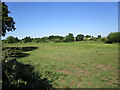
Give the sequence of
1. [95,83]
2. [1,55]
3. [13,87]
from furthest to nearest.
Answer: [95,83], [13,87], [1,55]

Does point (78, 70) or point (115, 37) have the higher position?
point (115, 37)

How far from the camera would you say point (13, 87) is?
10.2 ft

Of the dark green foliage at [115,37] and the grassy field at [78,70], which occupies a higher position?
the dark green foliage at [115,37]

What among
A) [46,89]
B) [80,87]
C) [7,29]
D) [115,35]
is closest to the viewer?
[46,89]

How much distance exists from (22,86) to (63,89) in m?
1.78

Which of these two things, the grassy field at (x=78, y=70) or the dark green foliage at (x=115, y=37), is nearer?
the grassy field at (x=78, y=70)

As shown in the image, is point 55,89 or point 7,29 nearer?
point 55,89

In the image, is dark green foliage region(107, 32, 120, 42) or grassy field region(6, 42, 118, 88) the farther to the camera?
dark green foliage region(107, 32, 120, 42)

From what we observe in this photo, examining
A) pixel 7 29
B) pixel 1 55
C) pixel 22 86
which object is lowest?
pixel 22 86

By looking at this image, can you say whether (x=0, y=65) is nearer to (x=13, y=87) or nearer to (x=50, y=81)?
(x=13, y=87)

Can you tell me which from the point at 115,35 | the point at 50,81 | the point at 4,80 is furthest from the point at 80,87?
the point at 115,35

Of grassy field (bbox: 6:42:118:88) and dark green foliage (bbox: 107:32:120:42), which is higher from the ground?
dark green foliage (bbox: 107:32:120:42)

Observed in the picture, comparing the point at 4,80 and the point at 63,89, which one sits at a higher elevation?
the point at 4,80

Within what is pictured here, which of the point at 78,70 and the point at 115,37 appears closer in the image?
the point at 78,70
